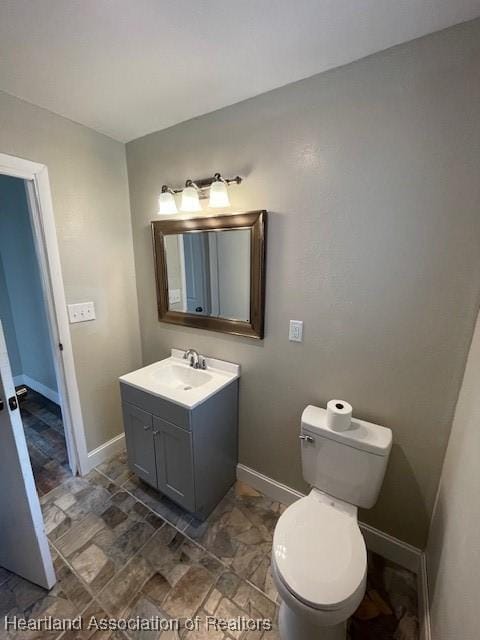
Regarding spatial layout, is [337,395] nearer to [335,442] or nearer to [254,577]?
[335,442]

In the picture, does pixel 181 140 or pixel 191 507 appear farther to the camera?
pixel 181 140

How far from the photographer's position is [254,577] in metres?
1.30

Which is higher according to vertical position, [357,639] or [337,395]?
[337,395]

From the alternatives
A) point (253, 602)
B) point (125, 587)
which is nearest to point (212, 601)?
point (253, 602)

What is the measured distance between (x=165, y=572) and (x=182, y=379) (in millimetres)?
999

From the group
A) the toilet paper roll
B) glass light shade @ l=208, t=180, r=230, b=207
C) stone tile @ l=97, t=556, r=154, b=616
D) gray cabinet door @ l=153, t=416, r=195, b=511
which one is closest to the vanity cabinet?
gray cabinet door @ l=153, t=416, r=195, b=511

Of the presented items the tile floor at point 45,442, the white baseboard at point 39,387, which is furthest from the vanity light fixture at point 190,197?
the white baseboard at point 39,387

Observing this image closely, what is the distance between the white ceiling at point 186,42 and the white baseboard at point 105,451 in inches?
88.4

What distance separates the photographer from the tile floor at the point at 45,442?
1884mm

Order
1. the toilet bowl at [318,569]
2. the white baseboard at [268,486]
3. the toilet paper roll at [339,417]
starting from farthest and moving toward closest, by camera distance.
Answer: the white baseboard at [268,486]
the toilet paper roll at [339,417]
the toilet bowl at [318,569]

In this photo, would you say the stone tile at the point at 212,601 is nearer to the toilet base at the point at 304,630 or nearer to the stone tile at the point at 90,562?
the toilet base at the point at 304,630

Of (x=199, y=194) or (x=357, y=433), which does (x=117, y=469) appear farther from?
(x=199, y=194)

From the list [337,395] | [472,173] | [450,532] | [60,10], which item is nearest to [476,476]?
[450,532]

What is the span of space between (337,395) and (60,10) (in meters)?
1.89
